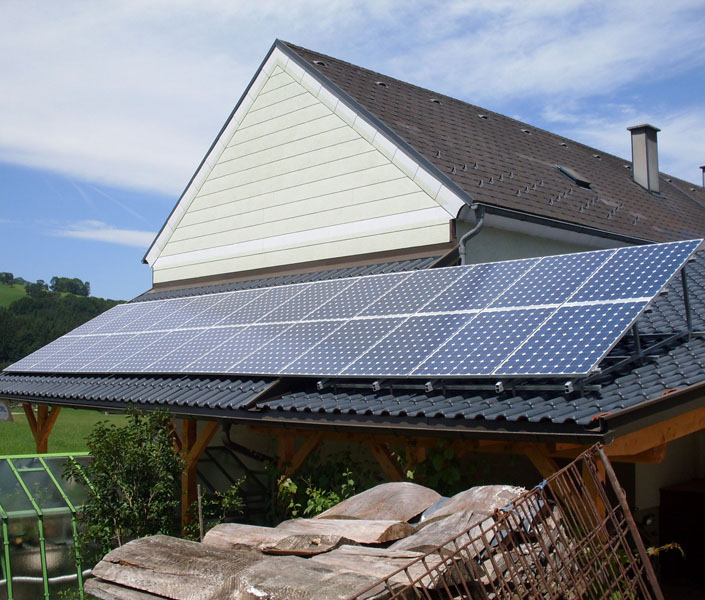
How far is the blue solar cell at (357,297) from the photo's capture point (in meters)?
12.4

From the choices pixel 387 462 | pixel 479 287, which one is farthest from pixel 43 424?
pixel 479 287

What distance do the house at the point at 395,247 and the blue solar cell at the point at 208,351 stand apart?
193mm

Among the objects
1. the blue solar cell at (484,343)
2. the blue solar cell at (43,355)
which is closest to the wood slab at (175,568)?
the blue solar cell at (484,343)

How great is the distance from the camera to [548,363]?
8430 millimetres

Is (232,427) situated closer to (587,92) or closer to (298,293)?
(298,293)

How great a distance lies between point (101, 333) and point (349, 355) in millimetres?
9117

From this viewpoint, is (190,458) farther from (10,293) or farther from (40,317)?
(10,293)

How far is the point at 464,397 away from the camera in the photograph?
9125 millimetres

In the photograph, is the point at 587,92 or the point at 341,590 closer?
the point at 341,590

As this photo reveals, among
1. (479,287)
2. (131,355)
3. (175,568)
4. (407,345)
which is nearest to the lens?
(175,568)

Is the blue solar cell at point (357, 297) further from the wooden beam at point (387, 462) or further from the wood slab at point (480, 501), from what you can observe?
the wood slab at point (480, 501)

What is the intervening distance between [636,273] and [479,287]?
219 cm

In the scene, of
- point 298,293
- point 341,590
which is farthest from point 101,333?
point 341,590

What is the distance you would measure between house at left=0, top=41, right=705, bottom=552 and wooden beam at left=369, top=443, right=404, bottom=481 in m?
0.03
